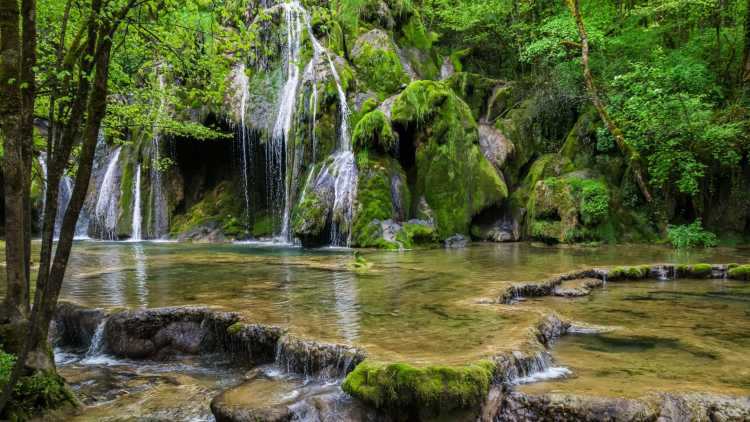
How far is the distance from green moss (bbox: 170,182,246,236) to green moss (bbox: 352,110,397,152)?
8.28 meters

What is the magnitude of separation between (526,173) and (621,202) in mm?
4818

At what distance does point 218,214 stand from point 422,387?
21.1 m

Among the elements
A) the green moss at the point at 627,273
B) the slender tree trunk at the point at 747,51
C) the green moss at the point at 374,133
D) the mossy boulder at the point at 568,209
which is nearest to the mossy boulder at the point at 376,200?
the green moss at the point at 374,133

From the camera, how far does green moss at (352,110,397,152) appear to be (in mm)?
17547

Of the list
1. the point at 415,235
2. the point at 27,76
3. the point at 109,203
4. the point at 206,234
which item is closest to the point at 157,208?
the point at 109,203

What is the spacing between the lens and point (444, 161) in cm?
1850

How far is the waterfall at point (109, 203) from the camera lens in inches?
928

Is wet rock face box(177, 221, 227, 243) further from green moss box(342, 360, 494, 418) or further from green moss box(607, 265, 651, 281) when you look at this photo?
green moss box(342, 360, 494, 418)

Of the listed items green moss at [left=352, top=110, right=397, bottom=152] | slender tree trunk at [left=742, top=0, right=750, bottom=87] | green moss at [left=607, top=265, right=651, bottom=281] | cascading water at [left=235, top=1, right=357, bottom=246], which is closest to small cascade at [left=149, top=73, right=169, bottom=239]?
cascading water at [left=235, top=1, right=357, bottom=246]

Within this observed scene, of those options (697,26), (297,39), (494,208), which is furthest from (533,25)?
(297,39)

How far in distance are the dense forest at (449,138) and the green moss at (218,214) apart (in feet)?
0.23

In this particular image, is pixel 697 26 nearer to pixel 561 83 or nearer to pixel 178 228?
pixel 561 83

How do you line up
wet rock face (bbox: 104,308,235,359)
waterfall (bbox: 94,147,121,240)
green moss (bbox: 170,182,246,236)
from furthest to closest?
waterfall (bbox: 94,147,121,240) → green moss (bbox: 170,182,246,236) → wet rock face (bbox: 104,308,235,359)

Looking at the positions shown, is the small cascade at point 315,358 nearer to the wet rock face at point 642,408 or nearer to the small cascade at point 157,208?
the wet rock face at point 642,408
